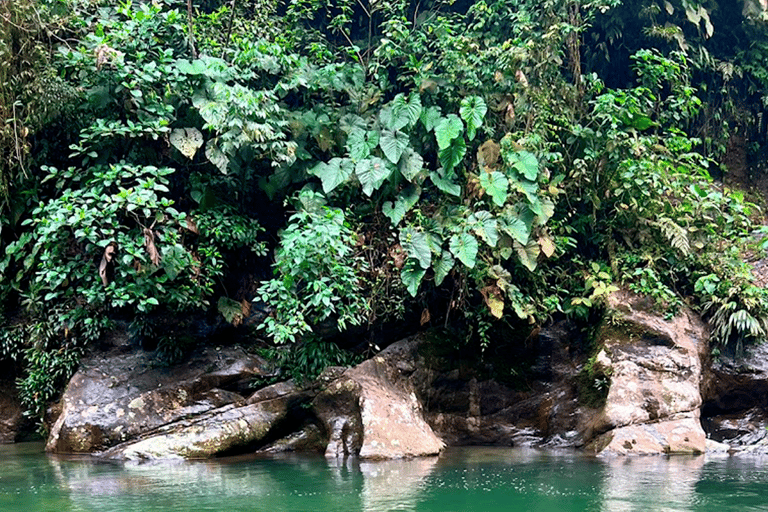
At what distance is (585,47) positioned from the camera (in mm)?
12047

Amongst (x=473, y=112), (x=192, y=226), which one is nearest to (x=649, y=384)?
(x=473, y=112)

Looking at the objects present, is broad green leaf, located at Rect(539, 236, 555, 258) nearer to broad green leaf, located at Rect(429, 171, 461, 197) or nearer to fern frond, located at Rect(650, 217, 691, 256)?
broad green leaf, located at Rect(429, 171, 461, 197)

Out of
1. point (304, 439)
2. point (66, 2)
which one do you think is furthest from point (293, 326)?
point (66, 2)

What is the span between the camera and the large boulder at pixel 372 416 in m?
7.30

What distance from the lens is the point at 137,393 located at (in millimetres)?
7883

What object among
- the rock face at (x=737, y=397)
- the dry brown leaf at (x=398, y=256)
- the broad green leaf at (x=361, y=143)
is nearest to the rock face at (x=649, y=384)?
the rock face at (x=737, y=397)

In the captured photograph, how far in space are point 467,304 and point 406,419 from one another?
1.78 metres

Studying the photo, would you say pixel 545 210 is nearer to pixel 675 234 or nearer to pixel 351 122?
pixel 675 234

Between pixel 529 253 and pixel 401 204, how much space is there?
1.64m

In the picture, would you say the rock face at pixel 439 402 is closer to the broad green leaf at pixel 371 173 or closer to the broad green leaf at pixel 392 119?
the broad green leaf at pixel 371 173

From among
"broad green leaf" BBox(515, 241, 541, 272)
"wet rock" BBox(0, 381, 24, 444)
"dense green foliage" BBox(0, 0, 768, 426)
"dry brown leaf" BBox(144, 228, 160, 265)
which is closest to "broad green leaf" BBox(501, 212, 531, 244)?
"dense green foliage" BBox(0, 0, 768, 426)

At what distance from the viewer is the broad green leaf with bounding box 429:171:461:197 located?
855cm

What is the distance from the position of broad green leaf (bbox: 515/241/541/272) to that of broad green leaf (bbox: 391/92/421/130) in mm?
1993

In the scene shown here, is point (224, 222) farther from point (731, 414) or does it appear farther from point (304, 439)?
point (731, 414)
